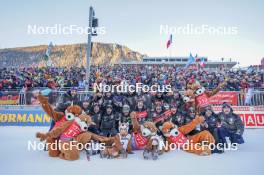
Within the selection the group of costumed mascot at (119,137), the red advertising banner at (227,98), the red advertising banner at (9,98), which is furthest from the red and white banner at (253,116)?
the red advertising banner at (9,98)

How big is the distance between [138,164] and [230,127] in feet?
9.13

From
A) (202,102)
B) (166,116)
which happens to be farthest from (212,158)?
(202,102)

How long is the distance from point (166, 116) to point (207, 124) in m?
1.00

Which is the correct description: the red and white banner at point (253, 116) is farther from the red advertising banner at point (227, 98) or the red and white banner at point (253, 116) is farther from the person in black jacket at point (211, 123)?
the person in black jacket at point (211, 123)

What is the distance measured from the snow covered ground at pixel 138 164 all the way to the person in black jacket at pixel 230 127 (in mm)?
329

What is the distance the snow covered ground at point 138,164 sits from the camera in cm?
448

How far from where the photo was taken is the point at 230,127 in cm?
638

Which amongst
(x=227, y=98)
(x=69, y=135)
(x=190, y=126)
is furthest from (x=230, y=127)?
(x=227, y=98)

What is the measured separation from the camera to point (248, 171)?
4.48 metres

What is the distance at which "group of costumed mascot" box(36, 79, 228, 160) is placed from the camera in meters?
5.41

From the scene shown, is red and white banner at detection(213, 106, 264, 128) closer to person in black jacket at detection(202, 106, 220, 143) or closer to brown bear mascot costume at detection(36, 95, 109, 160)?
person in black jacket at detection(202, 106, 220, 143)

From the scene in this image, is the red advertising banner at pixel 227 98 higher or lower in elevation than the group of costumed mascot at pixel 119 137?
higher

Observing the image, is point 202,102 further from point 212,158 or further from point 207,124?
point 212,158

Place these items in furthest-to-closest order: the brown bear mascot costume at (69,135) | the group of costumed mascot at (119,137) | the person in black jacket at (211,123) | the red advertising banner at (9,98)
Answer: the red advertising banner at (9,98) → the person in black jacket at (211,123) → the group of costumed mascot at (119,137) → the brown bear mascot costume at (69,135)
